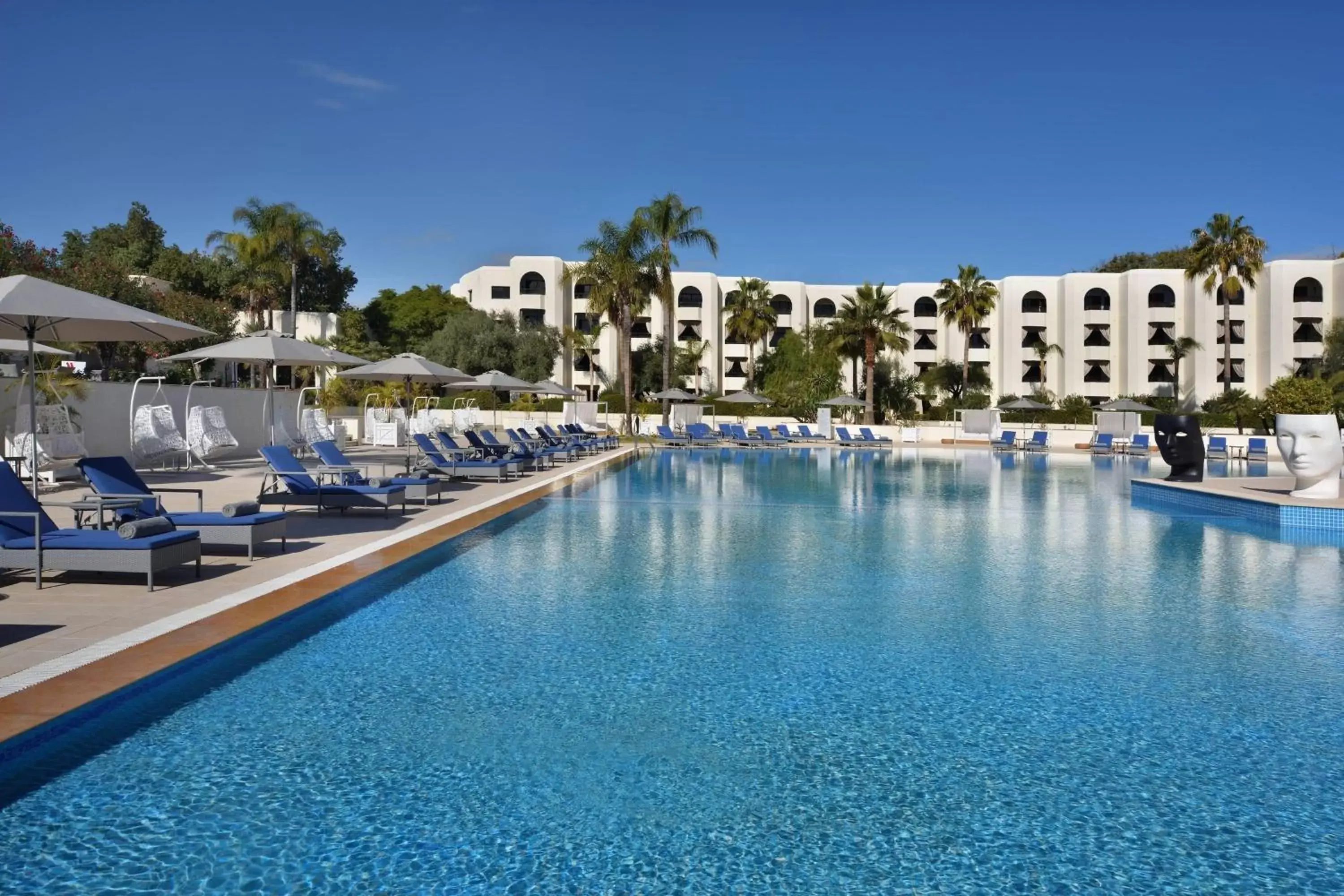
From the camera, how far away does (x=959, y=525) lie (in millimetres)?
12086

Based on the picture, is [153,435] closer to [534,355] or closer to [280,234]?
[280,234]

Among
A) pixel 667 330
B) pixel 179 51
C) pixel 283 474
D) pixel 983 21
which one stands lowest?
pixel 283 474

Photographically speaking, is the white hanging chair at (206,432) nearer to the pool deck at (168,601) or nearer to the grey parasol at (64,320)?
the pool deck at (168,601)

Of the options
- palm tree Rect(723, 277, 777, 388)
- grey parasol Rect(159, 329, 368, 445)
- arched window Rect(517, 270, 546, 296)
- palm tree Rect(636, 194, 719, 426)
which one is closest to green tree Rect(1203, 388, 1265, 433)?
palm tree Rect(723, 277, 777, 388)

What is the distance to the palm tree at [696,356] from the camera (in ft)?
195

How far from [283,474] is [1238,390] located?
53.9m

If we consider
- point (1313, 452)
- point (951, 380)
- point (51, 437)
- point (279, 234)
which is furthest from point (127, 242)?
point (1313, 452)

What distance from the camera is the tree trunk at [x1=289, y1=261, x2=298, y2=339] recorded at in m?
43.4

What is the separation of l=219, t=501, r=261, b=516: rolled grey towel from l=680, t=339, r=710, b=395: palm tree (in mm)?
50967

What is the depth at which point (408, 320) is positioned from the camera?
6353 cm

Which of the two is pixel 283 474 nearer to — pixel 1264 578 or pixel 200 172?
pixel 1264 578

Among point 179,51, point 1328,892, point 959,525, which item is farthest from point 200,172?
point 1328,892

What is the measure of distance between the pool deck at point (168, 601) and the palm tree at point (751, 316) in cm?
4593

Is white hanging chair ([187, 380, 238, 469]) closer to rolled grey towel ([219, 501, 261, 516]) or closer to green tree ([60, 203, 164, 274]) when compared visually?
rolled grey towel ([219, 501, 261, 516])
